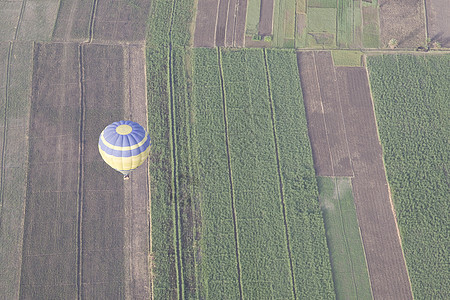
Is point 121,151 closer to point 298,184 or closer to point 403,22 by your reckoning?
point 298,184

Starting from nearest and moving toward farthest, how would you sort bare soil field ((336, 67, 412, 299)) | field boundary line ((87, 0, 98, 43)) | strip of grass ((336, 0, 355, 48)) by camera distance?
bare soil field ((336, 67, 412, 299)), field boundary line ((87, 0, 98, 43)), strip of grass ((336, 0, 355, 48))

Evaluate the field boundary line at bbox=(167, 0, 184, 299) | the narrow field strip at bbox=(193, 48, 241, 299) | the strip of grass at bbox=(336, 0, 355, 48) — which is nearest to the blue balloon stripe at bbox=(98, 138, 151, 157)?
the field boundary line at bbox=(167, 0, 184, 299)

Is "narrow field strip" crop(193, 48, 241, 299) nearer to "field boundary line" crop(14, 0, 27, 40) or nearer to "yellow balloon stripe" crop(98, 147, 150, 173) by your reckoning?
"yellow balloon stripe" crop(98, 147, 150, 173)

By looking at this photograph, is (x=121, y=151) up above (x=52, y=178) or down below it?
below

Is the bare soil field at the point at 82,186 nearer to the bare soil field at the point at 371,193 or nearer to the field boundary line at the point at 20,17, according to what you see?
the field boundary line at the point at 20,17

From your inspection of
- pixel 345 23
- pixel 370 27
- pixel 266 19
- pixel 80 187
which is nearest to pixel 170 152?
pixel 80 187

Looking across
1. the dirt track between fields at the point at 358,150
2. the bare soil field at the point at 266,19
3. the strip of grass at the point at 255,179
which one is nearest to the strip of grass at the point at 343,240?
the dirt track between fields at the point at 358,150
